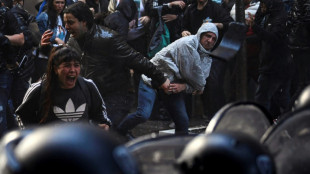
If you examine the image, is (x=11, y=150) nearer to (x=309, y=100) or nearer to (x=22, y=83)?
(x=309, y=100)

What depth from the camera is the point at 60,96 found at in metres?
5.64

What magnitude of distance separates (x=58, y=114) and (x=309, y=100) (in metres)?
3.49

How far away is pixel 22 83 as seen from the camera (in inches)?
357

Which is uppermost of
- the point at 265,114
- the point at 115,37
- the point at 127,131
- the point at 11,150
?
the point at 11,150

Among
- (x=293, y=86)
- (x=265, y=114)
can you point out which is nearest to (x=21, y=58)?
(x=293, y=86)

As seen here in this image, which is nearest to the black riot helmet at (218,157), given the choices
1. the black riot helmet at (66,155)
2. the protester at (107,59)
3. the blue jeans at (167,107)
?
the black riot helmet at (66,155)

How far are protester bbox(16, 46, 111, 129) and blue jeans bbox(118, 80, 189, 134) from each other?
2.77 meters

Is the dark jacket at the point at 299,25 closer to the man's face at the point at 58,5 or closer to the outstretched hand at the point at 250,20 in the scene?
the outstretched hand at the point at 250,20

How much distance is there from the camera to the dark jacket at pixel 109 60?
7.19m

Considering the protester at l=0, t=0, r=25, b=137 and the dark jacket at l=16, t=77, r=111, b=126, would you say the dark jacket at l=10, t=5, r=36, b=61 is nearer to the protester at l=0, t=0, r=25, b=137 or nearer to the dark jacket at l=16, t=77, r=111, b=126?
the protester at l=0, t=0, r=25, b=137

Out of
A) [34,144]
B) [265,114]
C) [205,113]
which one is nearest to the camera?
[34,144]

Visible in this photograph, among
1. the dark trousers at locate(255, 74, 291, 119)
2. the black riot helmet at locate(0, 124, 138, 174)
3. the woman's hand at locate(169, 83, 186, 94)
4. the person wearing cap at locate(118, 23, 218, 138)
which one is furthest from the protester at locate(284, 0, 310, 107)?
the black riot helmet at locate(0, 124, 138, 174)

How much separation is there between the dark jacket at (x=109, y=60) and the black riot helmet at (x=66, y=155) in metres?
5.41

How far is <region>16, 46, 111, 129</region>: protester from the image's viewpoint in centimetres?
559
